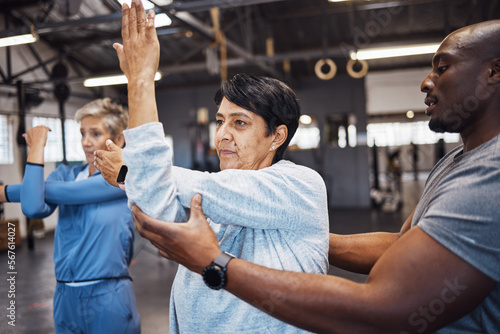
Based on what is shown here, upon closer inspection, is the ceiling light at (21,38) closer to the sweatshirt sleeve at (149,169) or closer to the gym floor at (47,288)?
the gym floor at (47,288)

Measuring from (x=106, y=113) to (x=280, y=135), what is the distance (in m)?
1.16

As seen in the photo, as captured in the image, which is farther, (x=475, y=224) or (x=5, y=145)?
(x=5, y=145)

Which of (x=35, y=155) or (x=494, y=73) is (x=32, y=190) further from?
(x=494, y=73)

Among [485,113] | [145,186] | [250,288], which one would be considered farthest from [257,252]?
[485,113]

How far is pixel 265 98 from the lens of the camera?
1.20m

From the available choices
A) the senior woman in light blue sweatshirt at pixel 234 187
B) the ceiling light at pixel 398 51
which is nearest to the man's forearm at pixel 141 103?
the senior woman in light blue sweatshirt at pixel 234 187

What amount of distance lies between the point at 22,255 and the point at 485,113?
7.12 meters

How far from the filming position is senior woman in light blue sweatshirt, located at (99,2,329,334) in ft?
2.93

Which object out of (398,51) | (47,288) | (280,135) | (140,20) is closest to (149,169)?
(140,20)

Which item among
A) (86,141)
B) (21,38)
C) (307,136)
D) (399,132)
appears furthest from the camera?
(399,132)

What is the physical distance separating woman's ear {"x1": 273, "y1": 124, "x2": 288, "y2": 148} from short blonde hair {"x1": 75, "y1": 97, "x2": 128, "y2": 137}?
44.1 inches

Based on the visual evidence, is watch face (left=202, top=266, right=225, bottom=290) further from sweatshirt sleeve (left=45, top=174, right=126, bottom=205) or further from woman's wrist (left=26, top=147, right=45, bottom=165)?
woman's wrist (left=26, top=147, right=45, bottom=165)

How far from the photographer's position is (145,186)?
0.87m

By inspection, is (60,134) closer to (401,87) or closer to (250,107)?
(250,107)
